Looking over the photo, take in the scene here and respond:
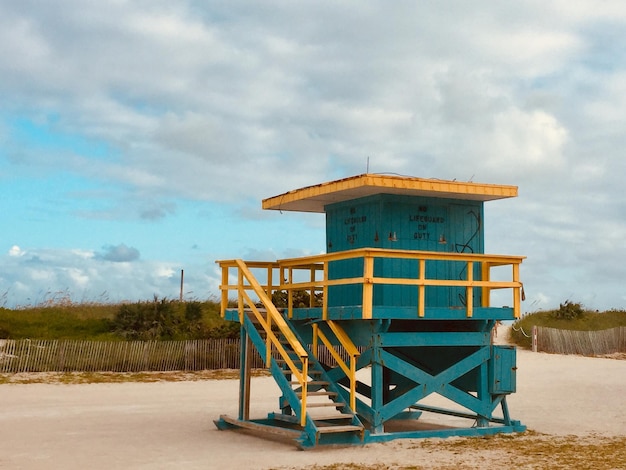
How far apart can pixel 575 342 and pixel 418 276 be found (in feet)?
87.7

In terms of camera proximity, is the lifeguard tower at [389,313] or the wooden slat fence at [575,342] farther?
the wooden slat fence at [575,342]

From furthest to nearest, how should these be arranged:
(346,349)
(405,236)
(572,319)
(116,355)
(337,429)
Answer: (572,319) → (116,355) → (405,236) → (346,349) → (337,429)

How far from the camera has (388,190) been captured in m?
15.6

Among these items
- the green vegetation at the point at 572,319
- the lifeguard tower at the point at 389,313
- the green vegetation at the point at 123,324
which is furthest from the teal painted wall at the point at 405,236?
the green vegetation at the point at 572,319

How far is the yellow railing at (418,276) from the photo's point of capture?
47.1ft

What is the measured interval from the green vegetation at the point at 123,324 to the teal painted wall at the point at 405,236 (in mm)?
16935

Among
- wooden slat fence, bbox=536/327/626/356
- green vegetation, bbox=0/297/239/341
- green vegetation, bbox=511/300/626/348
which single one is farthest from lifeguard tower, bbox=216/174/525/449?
green vegetation, bbox=511/300/626/348

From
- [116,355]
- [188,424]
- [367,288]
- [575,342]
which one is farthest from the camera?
[575,342]

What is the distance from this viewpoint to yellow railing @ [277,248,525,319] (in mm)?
14352

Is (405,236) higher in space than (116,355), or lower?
higher

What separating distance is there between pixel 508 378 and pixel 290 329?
4253 mm

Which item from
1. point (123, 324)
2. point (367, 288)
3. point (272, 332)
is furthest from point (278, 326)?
point (123, 324)

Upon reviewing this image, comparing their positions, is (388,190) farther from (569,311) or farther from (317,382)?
(569,311)

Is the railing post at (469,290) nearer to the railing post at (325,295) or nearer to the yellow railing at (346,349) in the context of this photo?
the yellow railing at (346,349)
